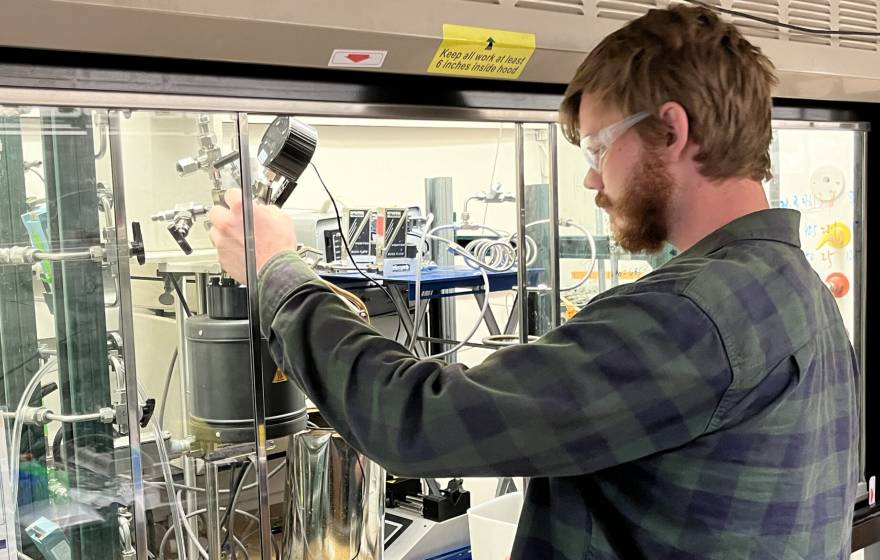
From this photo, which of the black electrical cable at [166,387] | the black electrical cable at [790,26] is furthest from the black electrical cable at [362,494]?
the black electrical cable at [790,26]

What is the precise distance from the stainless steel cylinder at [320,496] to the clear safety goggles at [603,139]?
2.61 feet

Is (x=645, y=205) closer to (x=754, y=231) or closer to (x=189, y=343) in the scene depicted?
(x=754, y=231)

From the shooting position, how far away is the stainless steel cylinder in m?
1.60

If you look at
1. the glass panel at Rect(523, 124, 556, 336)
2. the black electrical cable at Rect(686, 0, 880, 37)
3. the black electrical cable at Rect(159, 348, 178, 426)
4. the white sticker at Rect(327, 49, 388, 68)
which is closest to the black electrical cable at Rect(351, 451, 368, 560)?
the black electrical cable at Rect(159, 348, 178, 426)

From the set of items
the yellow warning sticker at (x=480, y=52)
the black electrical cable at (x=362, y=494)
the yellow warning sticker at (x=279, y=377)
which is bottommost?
Result: the black electrical cable at (x=362, y=494)

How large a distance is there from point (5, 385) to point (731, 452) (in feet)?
3.47

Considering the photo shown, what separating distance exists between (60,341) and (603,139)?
90 cm

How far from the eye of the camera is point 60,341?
1.30 metres

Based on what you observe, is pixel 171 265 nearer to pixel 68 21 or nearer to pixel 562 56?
pixel 68 21

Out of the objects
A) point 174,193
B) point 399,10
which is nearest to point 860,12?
point 399,10

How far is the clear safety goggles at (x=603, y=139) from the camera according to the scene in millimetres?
1042

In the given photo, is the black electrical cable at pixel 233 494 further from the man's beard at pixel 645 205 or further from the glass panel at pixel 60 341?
the man's beard at pixel 645 205

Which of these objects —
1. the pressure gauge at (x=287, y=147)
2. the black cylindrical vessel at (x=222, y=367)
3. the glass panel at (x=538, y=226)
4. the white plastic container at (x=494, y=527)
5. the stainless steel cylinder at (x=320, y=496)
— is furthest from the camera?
the white plastic container at (x=494, y=527)

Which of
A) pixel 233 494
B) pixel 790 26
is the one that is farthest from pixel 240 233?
pixel 790 26
